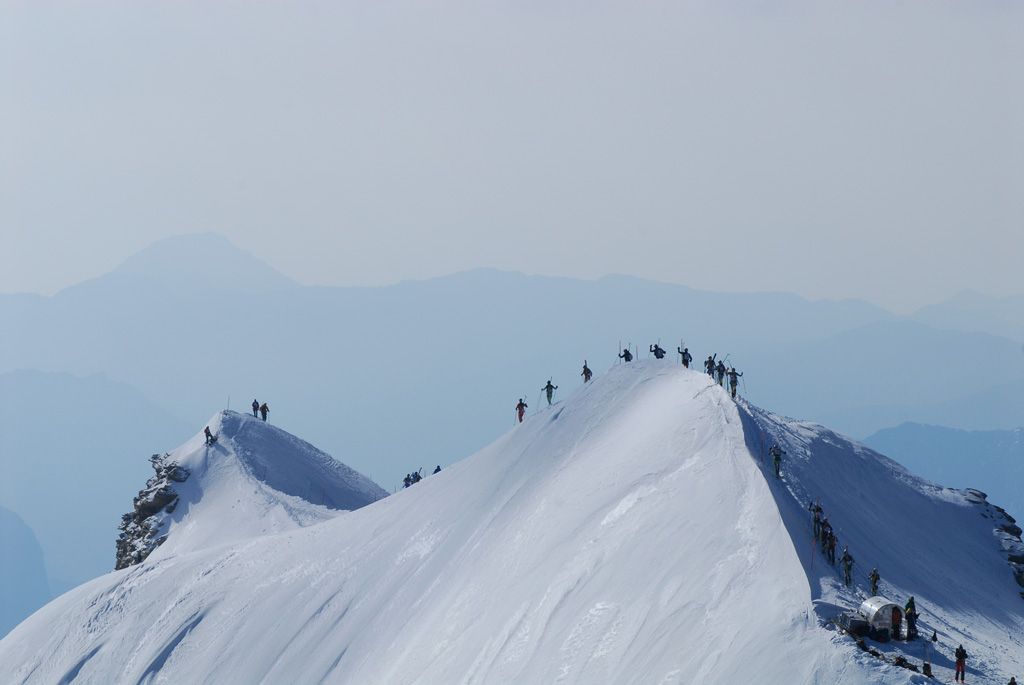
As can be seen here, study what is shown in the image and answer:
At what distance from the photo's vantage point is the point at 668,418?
6681 centimetres

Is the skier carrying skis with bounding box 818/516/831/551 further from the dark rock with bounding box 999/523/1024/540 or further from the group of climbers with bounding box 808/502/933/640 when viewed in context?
the dark rock with bounding box 999/523/1024/540

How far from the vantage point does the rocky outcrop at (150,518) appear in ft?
340

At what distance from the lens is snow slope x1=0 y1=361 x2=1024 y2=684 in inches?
1863

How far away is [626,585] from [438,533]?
2156 centimetres

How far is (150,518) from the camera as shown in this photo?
10712 centimetres

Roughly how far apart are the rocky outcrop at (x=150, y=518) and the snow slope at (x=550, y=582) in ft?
33.6

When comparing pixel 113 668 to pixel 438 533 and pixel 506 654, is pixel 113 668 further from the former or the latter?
pixel 506 654

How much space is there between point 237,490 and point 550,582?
167ft

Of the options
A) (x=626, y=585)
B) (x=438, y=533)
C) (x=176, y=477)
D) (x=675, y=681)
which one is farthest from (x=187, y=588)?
(x=675, y=681)

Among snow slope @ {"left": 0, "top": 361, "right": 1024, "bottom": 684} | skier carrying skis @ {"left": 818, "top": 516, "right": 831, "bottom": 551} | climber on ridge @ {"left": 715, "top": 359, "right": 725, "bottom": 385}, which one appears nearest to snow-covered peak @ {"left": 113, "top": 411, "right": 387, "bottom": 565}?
snow slope @ {"left": 0, "top": 361, "right": 1024, "bottom": 684}

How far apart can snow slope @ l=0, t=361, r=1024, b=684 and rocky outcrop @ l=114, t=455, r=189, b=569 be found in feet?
33.6

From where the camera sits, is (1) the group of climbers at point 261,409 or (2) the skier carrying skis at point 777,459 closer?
(2) the skier carrying skis at point 777,459

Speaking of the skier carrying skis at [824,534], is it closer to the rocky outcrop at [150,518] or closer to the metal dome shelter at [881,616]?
the metal dome shelter at [881,616]

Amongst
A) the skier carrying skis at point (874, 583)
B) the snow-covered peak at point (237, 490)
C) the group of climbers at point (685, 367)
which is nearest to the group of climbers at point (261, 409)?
the snow-covered peak at point (237, 490)
